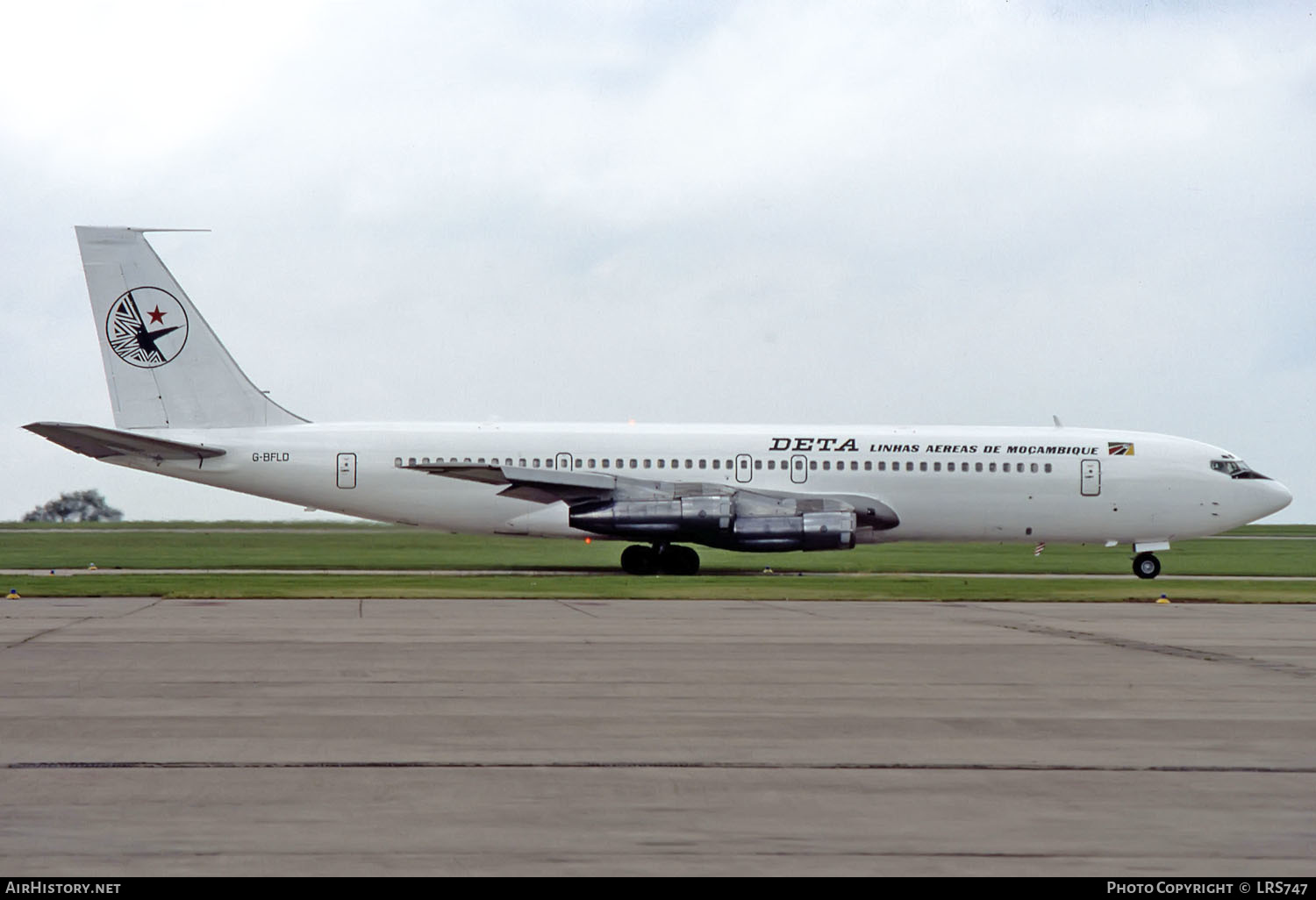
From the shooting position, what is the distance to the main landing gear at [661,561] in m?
33.7

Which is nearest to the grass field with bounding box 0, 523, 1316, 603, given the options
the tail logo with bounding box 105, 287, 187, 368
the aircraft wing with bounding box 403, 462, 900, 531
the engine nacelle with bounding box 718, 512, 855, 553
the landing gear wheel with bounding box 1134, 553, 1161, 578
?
the landing gear wheel with bounding box 1134, 553, 1161, 578

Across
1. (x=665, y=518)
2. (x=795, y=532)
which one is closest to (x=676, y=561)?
(x=665, y=518)

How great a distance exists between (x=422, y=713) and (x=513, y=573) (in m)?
21.7

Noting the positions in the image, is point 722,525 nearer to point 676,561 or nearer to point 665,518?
point 665,518

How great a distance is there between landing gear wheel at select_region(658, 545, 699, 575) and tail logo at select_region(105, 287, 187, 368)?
12773 millimetres

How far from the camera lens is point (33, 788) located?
A: 7.49m

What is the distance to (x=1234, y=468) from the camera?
116 feet

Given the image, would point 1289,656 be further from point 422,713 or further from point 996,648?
point 422,713

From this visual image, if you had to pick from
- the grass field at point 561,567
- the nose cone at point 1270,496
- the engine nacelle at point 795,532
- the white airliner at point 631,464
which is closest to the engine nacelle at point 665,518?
the engine nacelle at point 795,532

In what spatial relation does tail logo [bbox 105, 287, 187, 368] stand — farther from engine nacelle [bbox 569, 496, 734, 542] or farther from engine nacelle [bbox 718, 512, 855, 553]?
engine nacelle [bbox 718, 512, 855, 553]

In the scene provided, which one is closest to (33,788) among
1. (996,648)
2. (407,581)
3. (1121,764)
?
(1121,764)

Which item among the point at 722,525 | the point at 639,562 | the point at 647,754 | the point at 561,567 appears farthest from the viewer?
the point at 561,567

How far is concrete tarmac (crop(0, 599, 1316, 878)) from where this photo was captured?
6.37 metres

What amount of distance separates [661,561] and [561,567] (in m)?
3.13
